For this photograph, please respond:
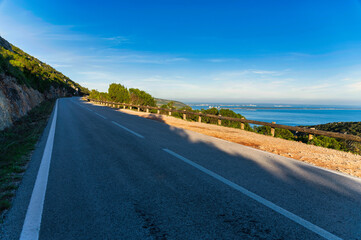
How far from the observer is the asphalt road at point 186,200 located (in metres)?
2.45

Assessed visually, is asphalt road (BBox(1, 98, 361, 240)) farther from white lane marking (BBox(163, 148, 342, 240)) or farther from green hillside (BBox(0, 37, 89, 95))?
green hillside (BBox(0, 37, 89, 95))

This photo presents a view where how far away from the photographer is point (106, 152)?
19.5ft

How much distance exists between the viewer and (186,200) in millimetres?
3174

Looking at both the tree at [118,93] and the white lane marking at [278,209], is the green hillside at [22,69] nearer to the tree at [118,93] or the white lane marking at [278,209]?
the tree at [118,93]

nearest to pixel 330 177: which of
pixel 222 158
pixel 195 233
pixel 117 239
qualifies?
pixel 222 158

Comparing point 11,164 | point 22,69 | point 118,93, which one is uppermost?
point 22,69

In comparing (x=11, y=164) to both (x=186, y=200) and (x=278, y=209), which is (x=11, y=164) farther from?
(x=278, y=209)

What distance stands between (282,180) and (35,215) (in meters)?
4.53

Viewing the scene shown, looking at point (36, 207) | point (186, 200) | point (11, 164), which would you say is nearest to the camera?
point (36, 207)

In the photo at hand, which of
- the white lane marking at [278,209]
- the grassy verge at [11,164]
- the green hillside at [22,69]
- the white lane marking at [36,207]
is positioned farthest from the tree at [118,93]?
the white lane marking at [278,209]

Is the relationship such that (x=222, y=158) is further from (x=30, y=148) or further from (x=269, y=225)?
(x=30, y=148)

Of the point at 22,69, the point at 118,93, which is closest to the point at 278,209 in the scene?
the point at 22,69

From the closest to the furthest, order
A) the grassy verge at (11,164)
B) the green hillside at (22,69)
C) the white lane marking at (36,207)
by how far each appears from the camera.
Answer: the white lane marking at (36,207) < the grassy verge at (11,164) < the green hillside at (22,69)

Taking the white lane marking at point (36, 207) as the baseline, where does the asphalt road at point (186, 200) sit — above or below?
above
